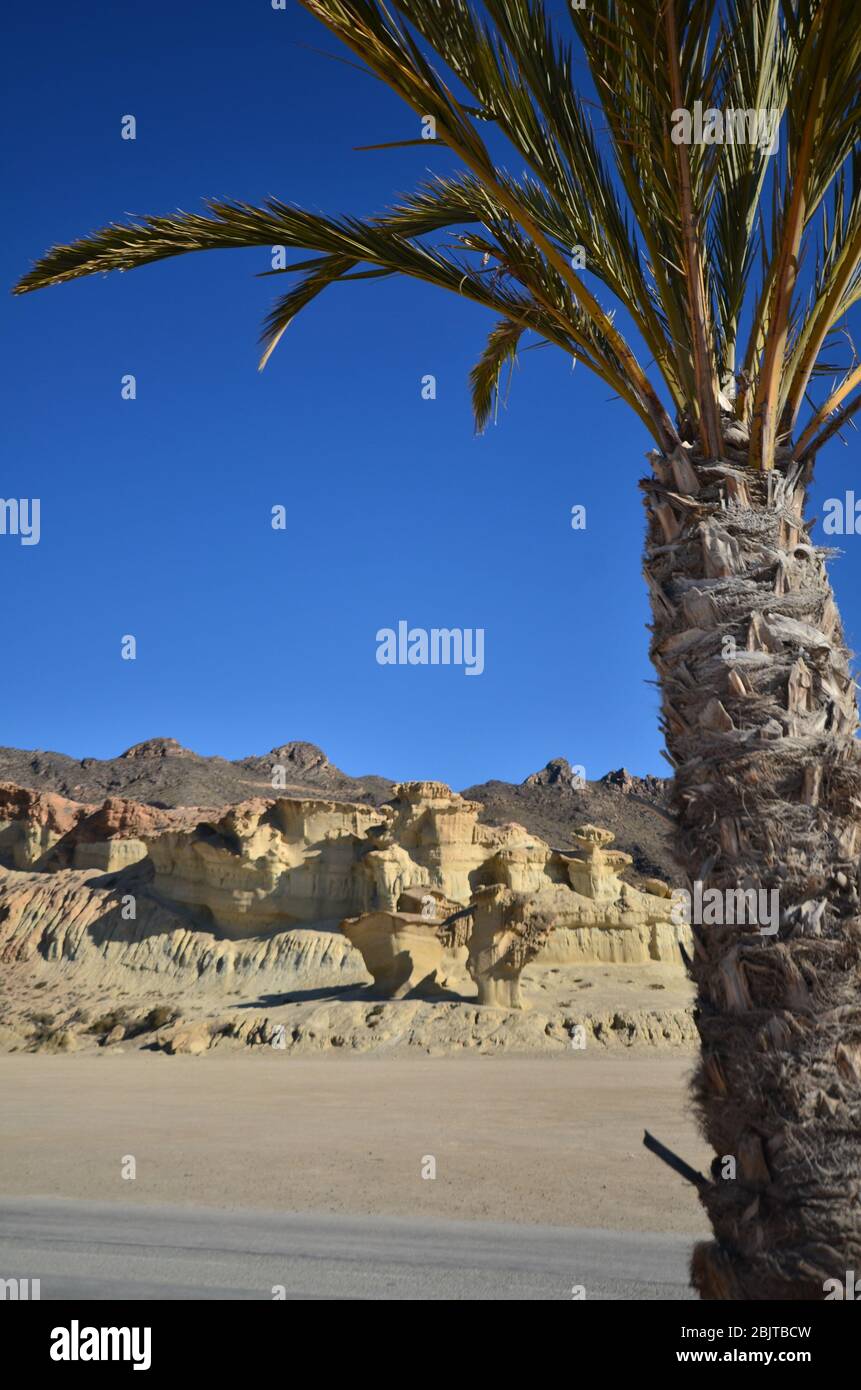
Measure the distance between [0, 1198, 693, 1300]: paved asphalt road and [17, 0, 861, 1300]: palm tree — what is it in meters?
3.02

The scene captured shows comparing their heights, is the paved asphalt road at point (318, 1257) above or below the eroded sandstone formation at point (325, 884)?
below

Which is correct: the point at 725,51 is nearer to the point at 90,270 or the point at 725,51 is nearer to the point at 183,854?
the point at 90,270

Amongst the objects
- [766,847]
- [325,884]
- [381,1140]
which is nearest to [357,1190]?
[381,1140]

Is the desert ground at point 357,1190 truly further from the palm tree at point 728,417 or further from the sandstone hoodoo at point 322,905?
the sandstone hoodoo at point 322,905

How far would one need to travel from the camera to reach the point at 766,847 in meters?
3.71

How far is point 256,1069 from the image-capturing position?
20375 millimetres

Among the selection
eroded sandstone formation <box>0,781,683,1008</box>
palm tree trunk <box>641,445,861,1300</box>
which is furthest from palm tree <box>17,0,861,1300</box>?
eroded sandstone formation <box>0,781,683,1008</box>

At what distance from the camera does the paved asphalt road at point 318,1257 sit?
20.2 ft

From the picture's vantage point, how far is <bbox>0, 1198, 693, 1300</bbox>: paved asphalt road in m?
6.15

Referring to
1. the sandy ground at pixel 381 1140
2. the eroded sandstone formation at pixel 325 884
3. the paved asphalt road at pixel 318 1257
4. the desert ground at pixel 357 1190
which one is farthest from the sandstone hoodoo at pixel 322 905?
the paved asphalt road at pixel 318 1257

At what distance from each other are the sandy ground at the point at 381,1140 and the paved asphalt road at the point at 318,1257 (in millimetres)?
574

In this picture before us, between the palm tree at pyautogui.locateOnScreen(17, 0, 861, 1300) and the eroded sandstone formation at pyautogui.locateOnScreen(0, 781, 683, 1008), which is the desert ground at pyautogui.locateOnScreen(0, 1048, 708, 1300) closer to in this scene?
the palm tree at pyautogui.locateOnScreen(17, 0, 861, 1300)

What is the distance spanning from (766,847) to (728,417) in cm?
216
